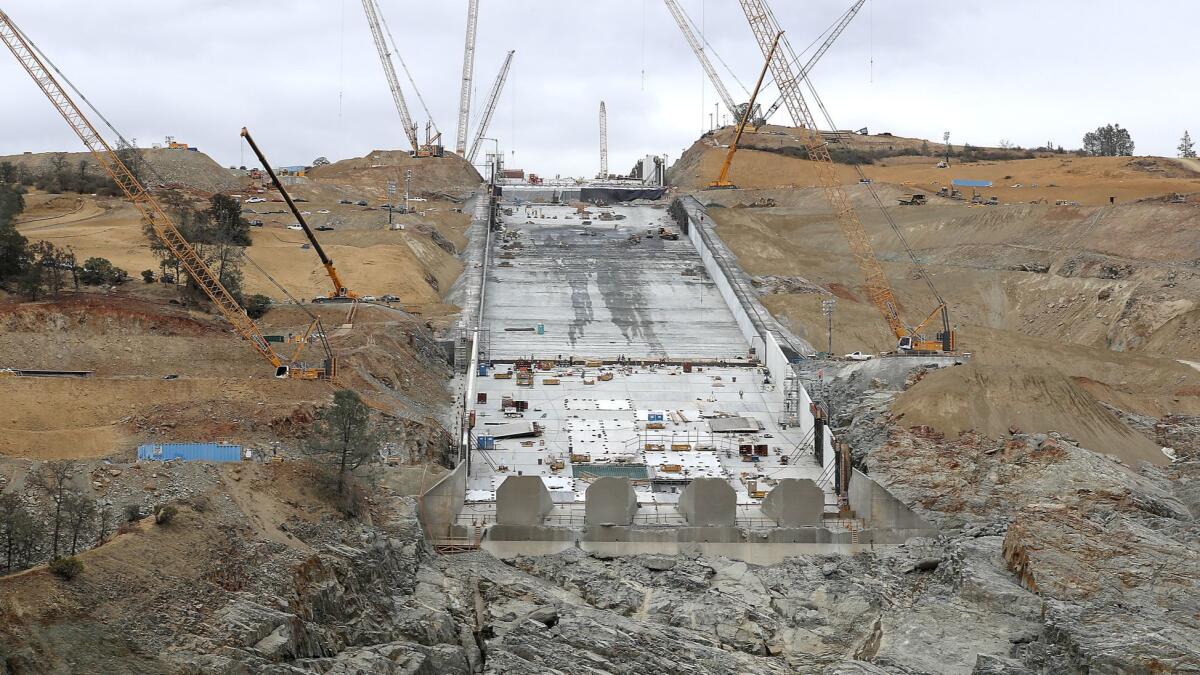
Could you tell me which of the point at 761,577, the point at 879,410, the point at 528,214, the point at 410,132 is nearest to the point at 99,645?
the point at 761,577

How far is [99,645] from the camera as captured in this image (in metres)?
32.6

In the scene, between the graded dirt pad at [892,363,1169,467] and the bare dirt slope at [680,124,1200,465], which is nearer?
the graded dirt pad at [892,363,1169,467]

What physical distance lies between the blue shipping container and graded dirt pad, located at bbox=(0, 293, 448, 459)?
→ 799 millimetres

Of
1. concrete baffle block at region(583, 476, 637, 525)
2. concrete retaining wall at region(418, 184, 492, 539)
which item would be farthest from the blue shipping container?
concrete baffle block at region(583, 476, 637, 525)

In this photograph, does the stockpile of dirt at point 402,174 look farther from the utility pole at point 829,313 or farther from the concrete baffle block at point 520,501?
the concrete baffle block at point 520,501

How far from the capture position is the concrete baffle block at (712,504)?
57938 millimetres

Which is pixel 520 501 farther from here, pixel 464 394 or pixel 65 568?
pixel 65 568

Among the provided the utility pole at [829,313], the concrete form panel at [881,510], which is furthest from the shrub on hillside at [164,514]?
the utility pole at [829,313]

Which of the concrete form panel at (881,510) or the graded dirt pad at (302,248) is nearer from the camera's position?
the concrete form panel at (881,510)

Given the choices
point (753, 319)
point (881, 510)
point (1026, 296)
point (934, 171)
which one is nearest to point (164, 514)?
point (881, 510)

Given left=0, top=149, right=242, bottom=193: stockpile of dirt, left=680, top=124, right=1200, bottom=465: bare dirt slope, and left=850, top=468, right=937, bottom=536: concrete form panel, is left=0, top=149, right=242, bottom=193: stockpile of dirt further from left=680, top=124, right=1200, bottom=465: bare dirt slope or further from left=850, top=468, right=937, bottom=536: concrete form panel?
left=850, top=468, right=937, bottom=536: concrete form panel

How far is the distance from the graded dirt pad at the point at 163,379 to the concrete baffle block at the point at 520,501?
732 cm

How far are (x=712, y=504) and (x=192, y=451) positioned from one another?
21.0 meters

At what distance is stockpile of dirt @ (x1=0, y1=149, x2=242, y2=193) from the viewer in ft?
433
